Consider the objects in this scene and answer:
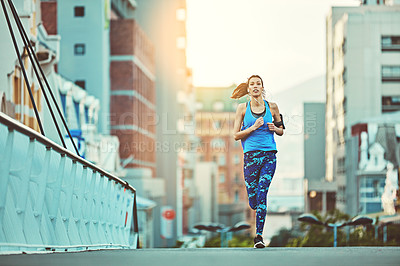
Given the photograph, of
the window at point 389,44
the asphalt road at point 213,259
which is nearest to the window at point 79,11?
the window at point 389,44

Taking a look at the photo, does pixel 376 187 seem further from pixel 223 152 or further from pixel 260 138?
pixel 223 152

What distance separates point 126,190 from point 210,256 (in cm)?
788

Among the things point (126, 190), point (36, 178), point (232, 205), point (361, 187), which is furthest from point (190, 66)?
point (36, 178)

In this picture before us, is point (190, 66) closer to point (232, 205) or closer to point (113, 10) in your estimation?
point (232, 205)

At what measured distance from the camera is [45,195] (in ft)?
32.6

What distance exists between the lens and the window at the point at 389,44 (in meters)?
87.9

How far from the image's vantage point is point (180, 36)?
3875 inches

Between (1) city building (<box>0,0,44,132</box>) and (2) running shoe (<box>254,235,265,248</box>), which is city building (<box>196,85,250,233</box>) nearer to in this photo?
(1) city building (<box>0,0,44,132</box>)

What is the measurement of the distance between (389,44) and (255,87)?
78.6 metres

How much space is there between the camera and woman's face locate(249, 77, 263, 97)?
1194 cm

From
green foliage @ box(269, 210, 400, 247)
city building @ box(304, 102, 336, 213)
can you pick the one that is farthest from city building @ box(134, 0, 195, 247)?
green foliage @ box(269, 210, 400, 247)

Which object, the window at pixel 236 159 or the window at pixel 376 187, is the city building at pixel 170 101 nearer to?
the window at pixel 376 187

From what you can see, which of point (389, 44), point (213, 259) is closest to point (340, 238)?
point (213, 259)

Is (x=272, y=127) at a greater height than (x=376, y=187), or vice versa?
(x=272, y=127)
